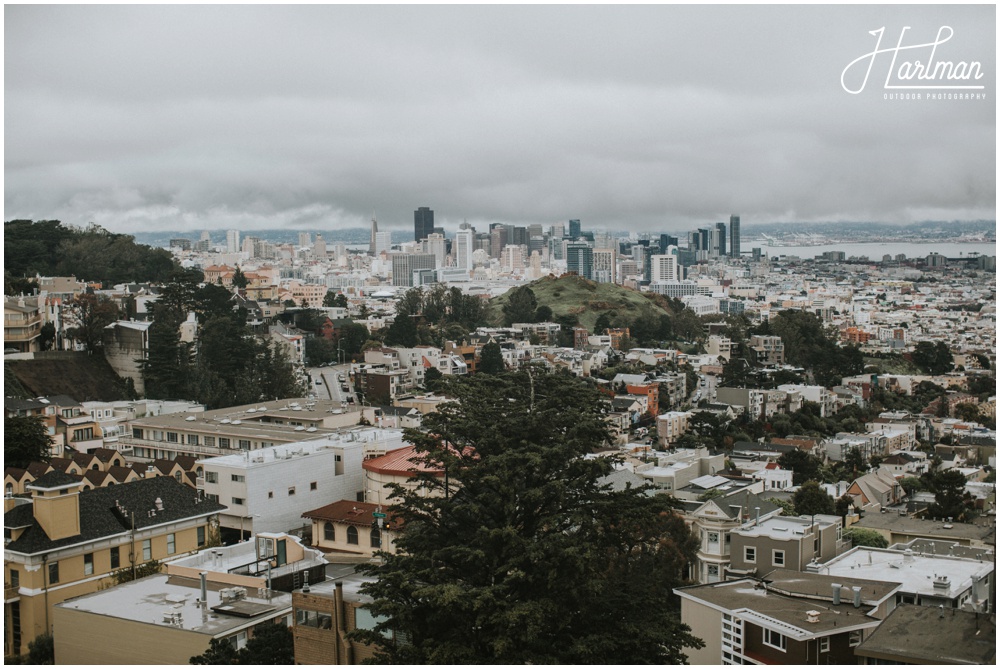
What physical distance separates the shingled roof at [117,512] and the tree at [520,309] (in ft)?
75.3

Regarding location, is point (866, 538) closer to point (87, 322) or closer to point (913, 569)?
point (913, 569)

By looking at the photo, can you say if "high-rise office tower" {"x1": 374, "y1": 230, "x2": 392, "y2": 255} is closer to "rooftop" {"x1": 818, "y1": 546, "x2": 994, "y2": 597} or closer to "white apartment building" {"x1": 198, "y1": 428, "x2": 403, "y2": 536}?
"white apartment building" {"x1": 198, "y1": 428, "x2": 403, "y2": 536}

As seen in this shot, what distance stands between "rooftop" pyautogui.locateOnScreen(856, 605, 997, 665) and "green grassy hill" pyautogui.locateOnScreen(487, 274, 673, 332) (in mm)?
26458

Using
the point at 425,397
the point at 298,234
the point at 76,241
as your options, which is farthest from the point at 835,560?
the point at 298,234

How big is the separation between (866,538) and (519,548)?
16.5 ft

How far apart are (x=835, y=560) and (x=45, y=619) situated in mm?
4497

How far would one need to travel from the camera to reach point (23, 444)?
9109 mm

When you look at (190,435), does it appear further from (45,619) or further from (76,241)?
(76,241)

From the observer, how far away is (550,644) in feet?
13.0

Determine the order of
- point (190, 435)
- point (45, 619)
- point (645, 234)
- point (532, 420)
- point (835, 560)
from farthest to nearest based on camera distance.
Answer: point (645, 234) → point (190, 435) → point (835, 560) → point (45, 619) → point (532, 420)

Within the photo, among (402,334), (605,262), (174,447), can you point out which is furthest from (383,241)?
(174,447)

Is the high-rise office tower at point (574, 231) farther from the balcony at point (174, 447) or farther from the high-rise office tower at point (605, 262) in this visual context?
the balcony at point (174, 447)

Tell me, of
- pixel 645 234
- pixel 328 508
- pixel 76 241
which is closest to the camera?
pixel 328 508

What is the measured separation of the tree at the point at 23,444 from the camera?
8.95m
